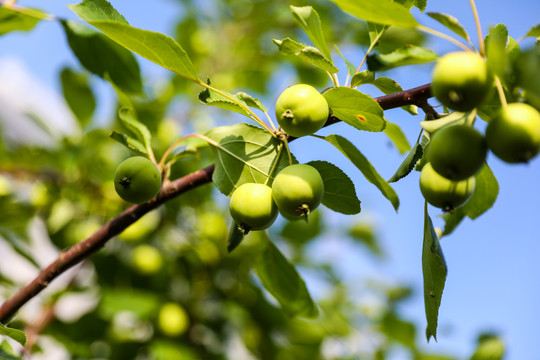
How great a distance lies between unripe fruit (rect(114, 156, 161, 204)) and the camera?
91 cm

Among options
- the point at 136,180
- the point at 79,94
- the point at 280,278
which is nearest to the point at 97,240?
the point at 136,180

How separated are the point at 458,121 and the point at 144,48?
1.87 ft

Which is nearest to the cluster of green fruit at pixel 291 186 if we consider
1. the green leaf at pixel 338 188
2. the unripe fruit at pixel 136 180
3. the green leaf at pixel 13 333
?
the green leaf at pixel 338 188

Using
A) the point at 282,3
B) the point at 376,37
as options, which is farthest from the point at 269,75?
the point at 376,37

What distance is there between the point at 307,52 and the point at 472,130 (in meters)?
0.33

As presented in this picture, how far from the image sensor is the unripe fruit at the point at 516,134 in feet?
1.96

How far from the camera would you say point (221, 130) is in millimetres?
1014

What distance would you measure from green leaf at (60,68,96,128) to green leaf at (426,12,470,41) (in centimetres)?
165

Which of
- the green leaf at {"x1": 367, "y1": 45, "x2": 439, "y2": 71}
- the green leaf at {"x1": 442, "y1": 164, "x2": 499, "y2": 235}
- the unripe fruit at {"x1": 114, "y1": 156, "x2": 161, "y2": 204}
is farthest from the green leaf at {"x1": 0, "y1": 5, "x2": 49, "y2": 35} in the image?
the green leaf at {"x1": 442, "y1": 164, "x2": 499, "y2": 235}

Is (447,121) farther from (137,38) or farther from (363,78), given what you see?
(137,38)

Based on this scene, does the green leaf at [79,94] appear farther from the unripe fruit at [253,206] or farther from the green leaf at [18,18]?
the unripe fruit at [253,206]

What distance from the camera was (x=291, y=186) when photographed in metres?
0.77

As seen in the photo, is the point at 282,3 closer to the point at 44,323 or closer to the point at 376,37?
the point at 376,37

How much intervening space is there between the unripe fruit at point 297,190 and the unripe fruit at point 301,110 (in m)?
0.07
